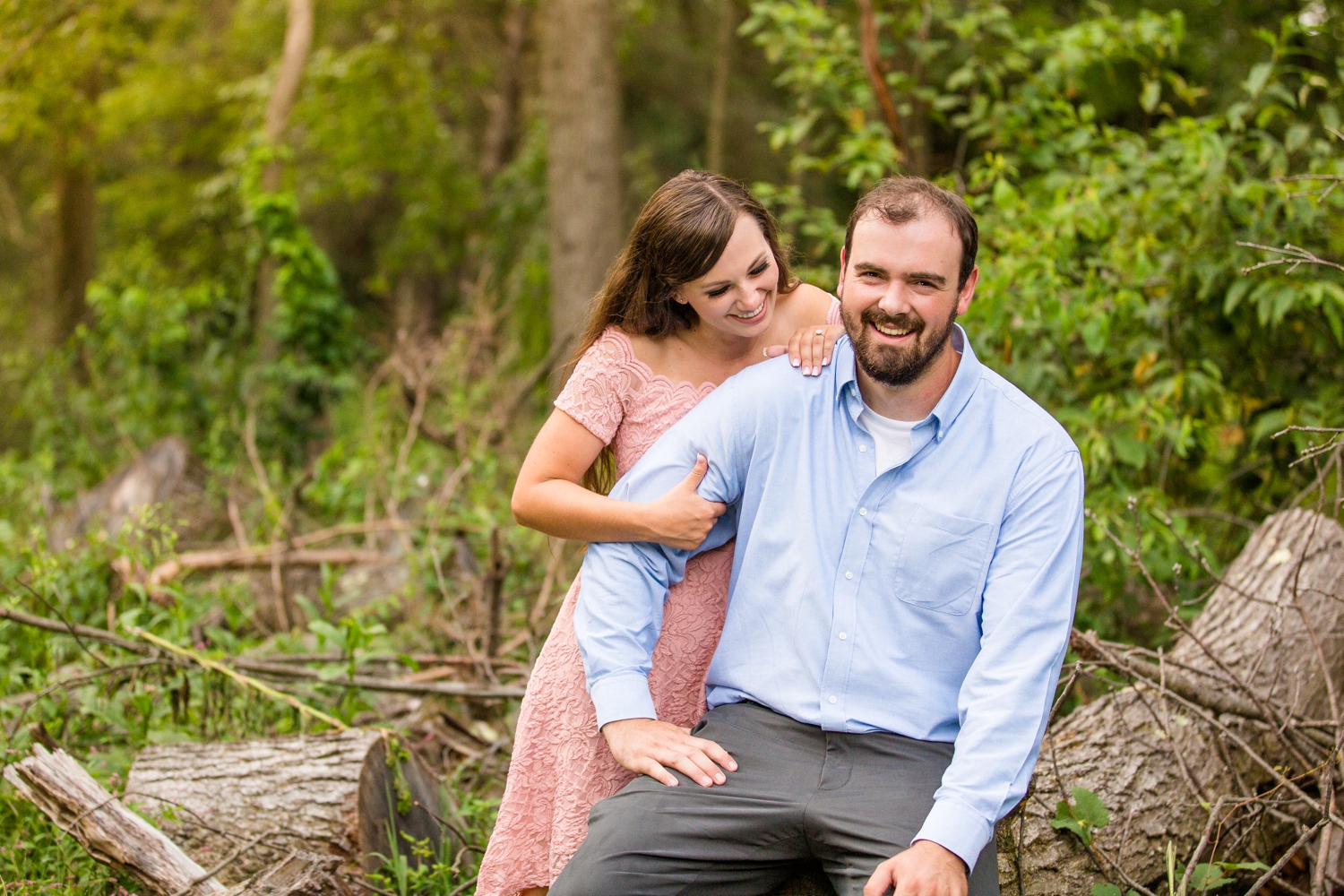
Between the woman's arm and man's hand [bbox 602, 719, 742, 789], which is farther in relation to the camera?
the woman's arm

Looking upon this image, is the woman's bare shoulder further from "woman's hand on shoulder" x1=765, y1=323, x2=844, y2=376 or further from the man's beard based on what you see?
the man's beard

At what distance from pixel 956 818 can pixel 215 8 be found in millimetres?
15146

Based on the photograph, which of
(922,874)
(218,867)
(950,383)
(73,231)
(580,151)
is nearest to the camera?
(922,874)

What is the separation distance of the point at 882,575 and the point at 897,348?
47 cm

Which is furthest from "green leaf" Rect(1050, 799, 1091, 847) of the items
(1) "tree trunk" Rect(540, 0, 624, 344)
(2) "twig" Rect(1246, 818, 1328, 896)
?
(1) "tree trunk" Rect(540, 0, 624, 344)

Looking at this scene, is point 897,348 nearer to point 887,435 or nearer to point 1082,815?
point 887,435

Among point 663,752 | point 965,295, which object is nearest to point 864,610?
point 663,752

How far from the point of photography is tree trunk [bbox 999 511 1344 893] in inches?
105

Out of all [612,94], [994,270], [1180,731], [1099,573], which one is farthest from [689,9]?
[1180,731]

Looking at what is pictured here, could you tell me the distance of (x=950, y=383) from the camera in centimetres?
231

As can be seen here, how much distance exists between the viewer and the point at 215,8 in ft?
46.2

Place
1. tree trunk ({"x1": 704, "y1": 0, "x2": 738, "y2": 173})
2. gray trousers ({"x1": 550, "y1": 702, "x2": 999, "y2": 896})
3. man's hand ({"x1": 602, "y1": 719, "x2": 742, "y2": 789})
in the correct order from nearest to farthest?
gray trousers ({"x1": 550, "y1": 702, "x2": 999, "y2": 896}) → man's hand ({"x1": 602, "y1": 719, "x2": 742, "y2": 789}) → tree trunk ({"x1": 704, "y1": 0, "x2": 738, "y2": 173})

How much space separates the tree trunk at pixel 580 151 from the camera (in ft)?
25.3

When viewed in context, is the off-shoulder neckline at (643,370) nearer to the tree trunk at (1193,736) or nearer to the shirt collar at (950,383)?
the shirt collar at (950,383)
